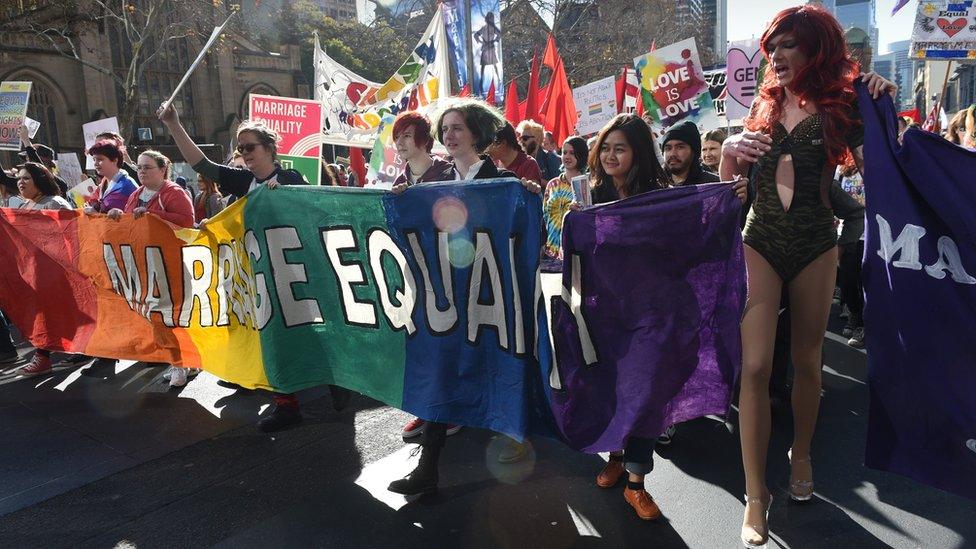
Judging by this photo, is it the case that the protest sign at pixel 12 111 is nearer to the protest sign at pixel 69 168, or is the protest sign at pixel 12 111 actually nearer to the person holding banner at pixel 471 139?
the protest sign at pixel 69 168

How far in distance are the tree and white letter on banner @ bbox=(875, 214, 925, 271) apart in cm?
2180

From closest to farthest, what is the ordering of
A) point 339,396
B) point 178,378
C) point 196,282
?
point 339,396 < point 196,282 < point 178,378

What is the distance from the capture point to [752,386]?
2836mm

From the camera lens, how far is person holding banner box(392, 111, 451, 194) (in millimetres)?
4199

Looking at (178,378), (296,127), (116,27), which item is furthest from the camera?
(116,27)

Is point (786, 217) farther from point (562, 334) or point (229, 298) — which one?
point (229, 298)

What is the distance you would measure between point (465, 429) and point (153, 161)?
10.0 ft

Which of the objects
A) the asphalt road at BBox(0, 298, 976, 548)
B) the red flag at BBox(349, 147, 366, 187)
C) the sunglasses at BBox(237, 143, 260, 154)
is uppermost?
the red flag at BBox(349, 147, 366, 187)

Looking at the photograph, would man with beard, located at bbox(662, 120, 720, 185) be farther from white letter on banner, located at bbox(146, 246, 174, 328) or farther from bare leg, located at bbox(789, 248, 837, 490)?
white letter on banner, located at bbox(146, 246, 174, 328)

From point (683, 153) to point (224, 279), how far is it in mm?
2909

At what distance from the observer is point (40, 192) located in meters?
6.23

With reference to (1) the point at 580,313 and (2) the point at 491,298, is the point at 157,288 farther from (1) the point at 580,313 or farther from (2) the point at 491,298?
(1) the point at 580,313

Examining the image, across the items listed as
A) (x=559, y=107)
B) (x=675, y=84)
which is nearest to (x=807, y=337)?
(x=559, y=107)

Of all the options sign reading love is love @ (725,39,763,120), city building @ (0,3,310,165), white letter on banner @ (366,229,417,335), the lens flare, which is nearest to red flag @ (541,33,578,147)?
sign reading love is love @ (725,39,763,120)
